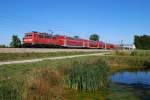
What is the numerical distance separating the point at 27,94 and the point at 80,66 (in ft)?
26.6

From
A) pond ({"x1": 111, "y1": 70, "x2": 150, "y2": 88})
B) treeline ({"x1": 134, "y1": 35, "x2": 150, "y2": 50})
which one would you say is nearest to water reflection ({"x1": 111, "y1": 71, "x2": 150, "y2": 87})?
pond ({"x1": 111, "y1": 70, "x2": 150, "y2": 88})

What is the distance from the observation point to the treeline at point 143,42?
13765cm

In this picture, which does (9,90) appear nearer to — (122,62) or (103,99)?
(103,99)

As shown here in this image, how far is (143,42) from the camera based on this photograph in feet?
461

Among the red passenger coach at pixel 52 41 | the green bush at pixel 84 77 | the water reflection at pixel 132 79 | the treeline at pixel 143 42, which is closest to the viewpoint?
the green bush at pixel 84 77

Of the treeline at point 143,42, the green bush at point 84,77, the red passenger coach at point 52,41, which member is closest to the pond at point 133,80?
the green bush at point 84,77

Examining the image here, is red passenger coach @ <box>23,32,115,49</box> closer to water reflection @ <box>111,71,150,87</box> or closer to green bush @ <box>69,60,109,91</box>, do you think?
water reflection @ <box>111,71,150,87</box>

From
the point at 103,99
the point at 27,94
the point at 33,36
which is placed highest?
the point at 33,36

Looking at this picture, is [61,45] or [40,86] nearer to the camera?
[40,86]

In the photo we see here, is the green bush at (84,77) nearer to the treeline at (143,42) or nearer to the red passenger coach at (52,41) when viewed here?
the red passenger coach at (52,41)

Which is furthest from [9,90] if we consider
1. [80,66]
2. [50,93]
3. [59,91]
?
[80,66]

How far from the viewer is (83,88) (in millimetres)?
21172

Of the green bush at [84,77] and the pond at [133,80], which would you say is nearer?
the green bush at [84,77]

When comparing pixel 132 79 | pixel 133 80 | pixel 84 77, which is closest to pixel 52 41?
pixel 132 79
